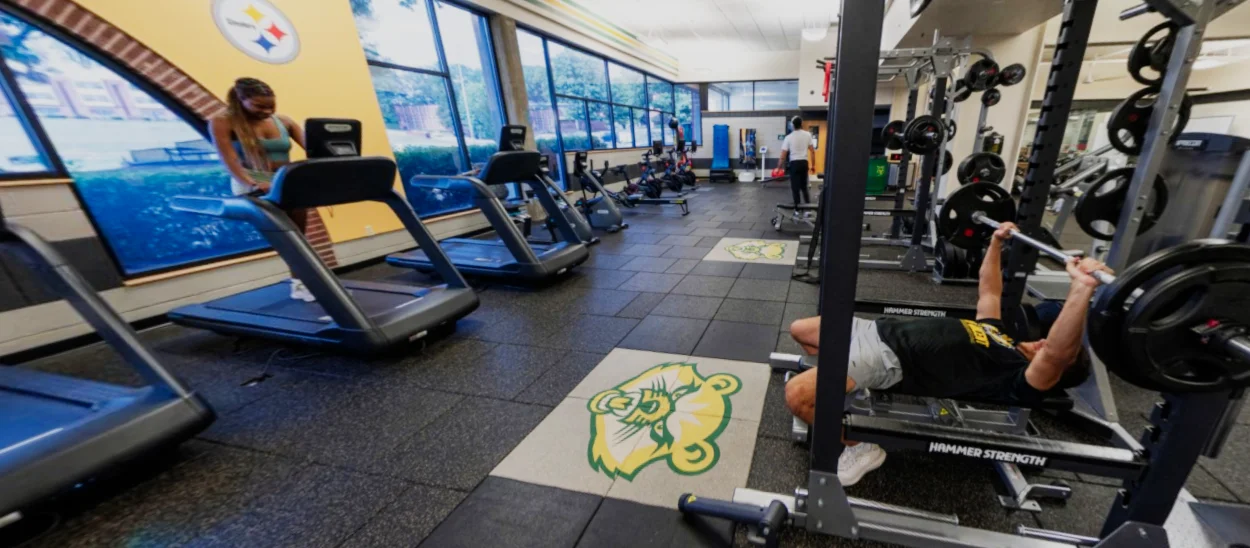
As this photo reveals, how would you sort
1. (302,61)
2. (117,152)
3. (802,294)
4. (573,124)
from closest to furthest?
(117,152)
(802,294)
(302,61)
(573,124)

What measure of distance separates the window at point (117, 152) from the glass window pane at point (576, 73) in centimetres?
530

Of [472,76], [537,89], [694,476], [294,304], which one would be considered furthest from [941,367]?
[537,89]

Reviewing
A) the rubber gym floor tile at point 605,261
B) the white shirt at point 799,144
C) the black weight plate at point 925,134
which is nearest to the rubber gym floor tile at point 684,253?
the rubber gym floor tile at point 605,261

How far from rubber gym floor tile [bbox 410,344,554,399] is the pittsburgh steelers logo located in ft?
10.9

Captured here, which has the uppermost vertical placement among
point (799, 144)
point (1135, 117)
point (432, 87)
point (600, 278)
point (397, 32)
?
point (397, 32)

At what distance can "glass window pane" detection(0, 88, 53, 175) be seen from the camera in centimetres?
276

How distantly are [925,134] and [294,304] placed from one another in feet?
16.4

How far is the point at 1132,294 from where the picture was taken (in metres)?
1.00

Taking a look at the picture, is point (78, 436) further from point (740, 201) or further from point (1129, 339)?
point (740, 201)

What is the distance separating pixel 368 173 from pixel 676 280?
250 cm

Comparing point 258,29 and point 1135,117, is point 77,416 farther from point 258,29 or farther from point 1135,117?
point 1135,117

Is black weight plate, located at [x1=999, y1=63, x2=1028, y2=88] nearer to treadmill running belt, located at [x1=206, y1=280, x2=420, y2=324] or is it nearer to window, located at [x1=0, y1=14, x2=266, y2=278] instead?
treadmill running belt, located at [x1=206, y1=280, x2=420, y2=324]

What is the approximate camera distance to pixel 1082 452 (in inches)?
47.3

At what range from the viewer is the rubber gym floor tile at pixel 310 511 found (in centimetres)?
152
